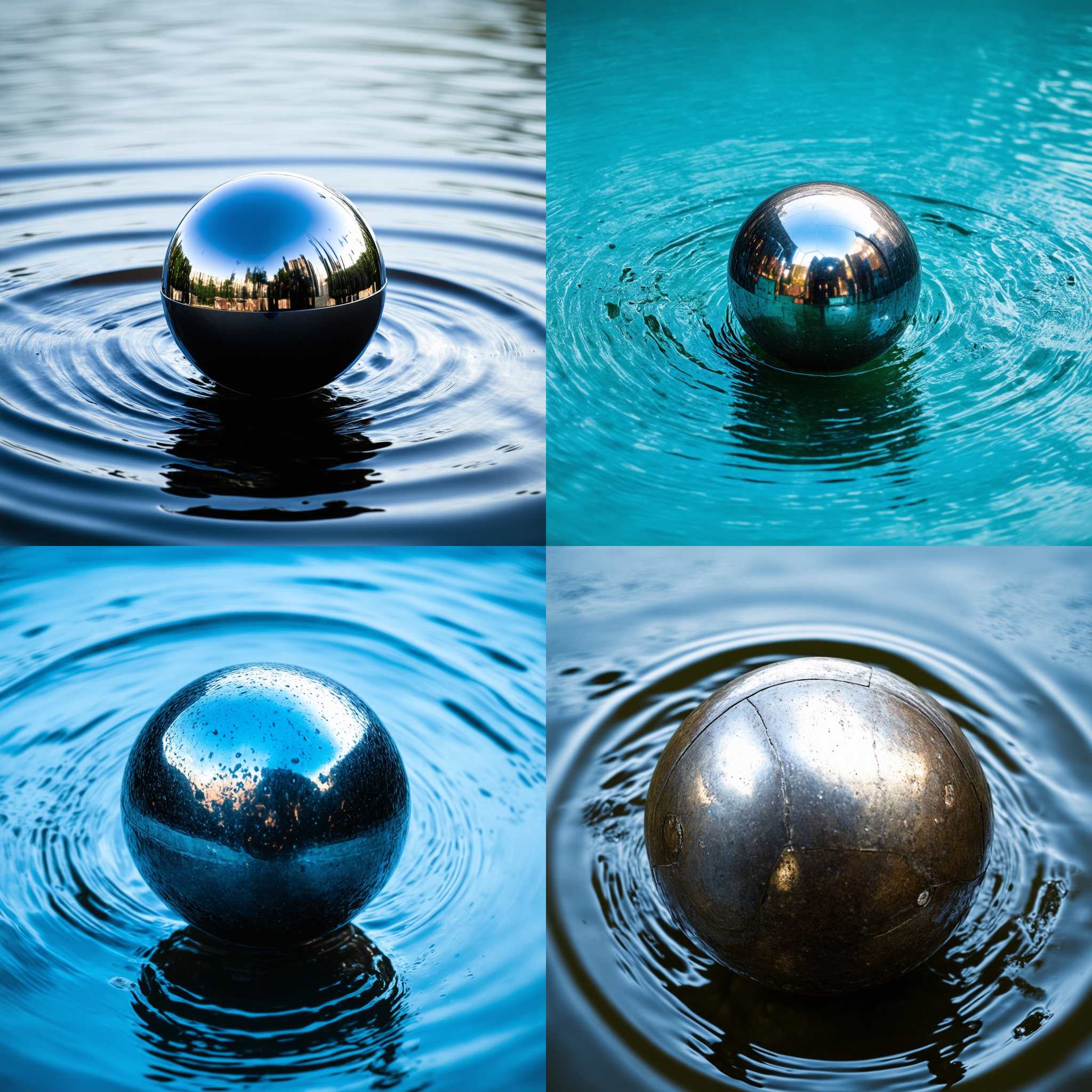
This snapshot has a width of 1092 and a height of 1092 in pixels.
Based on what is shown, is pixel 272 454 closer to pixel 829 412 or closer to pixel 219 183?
pixel 829 412

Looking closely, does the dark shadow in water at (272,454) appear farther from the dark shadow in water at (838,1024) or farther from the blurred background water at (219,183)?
the dark shadow in water at (838,1024)

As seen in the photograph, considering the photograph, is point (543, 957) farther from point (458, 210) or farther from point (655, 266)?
point (458, 210)

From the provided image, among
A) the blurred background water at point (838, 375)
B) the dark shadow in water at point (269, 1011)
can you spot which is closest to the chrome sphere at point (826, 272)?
the blurred background water at point (838, 375)

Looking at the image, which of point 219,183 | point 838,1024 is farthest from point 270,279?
point 219,183

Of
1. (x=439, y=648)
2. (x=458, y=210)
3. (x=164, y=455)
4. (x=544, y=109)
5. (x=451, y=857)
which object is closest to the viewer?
(x=451, y=857)

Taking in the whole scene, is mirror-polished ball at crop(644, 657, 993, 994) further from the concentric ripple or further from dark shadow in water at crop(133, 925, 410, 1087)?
the concentric ripple

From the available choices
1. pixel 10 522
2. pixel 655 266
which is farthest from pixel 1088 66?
pixel 10 522
